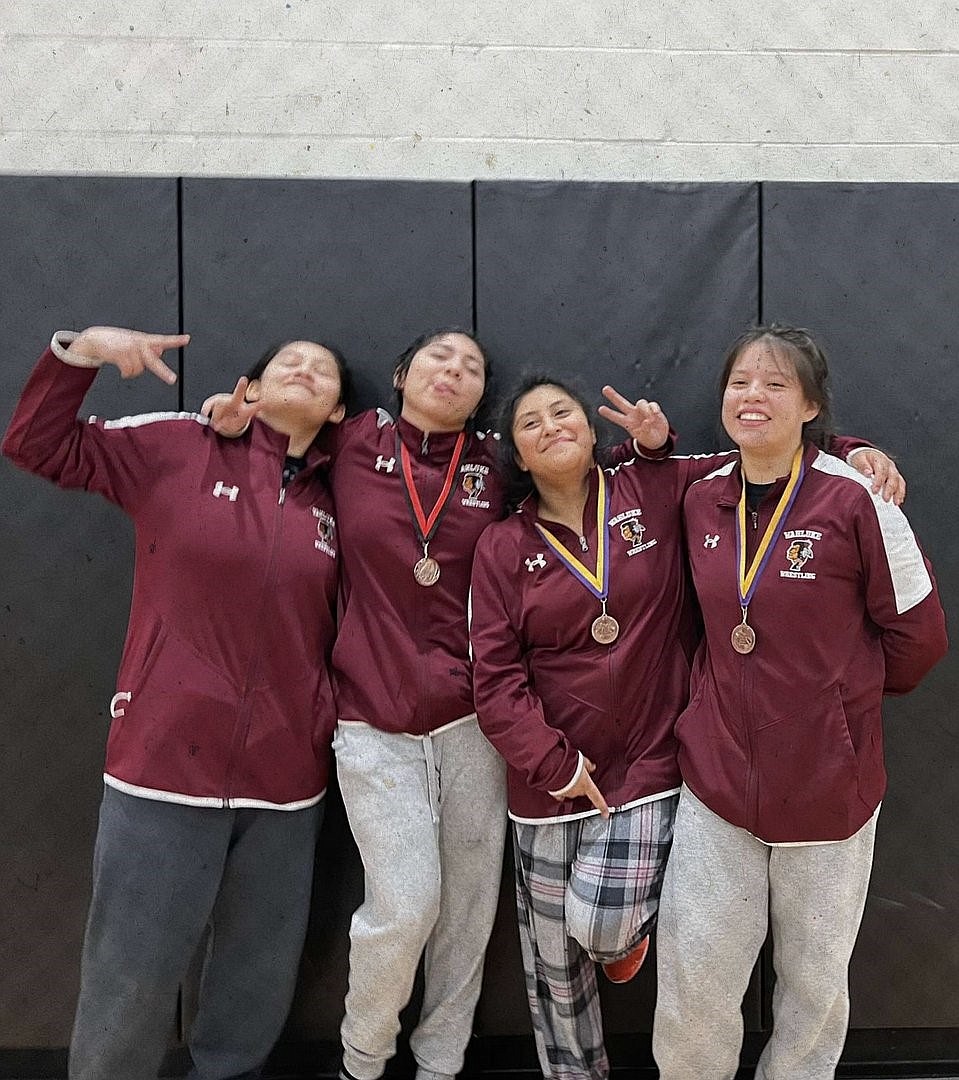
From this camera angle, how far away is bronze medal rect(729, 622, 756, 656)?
217 centimetres

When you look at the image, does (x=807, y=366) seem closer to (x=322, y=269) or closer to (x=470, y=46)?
(x=322, y=269)

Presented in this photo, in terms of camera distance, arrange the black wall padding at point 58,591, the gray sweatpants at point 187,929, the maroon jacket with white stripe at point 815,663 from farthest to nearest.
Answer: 1. the black wall padding at point 58,591
2. the gray sweatpants at point 187,929
3. the maroon jacket with white stripe at point 815,663

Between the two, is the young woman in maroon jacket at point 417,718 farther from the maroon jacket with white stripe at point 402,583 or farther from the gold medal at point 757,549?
the gold medal at point 757,549

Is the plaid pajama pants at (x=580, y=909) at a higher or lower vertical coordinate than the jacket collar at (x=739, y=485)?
lower

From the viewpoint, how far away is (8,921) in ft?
8.64

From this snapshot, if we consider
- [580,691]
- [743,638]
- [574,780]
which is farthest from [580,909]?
[743,638]

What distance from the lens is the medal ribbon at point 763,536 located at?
220 centimetres

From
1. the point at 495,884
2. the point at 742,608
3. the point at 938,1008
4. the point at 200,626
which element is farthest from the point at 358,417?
the point at 938,1008

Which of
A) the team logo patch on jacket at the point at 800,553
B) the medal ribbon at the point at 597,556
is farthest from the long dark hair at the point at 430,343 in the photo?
the team logo patch on jacket at the point at 800,553

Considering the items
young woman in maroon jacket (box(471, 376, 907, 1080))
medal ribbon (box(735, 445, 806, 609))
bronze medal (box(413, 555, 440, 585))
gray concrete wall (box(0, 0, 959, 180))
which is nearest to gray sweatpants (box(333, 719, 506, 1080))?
young woman in maroon jacket (box(471, 376, 907, 1080))

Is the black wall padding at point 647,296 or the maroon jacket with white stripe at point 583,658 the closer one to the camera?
the maroon jacket with white stripe at point 583,658

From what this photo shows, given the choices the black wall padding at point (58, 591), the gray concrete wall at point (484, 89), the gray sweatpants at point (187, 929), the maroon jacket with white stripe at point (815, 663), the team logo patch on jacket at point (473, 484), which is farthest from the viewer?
the gray concrete wall at point (484, 89)

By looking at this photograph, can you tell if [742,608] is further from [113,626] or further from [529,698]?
[113,626]

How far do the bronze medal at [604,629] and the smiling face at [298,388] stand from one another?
35.2 inches
